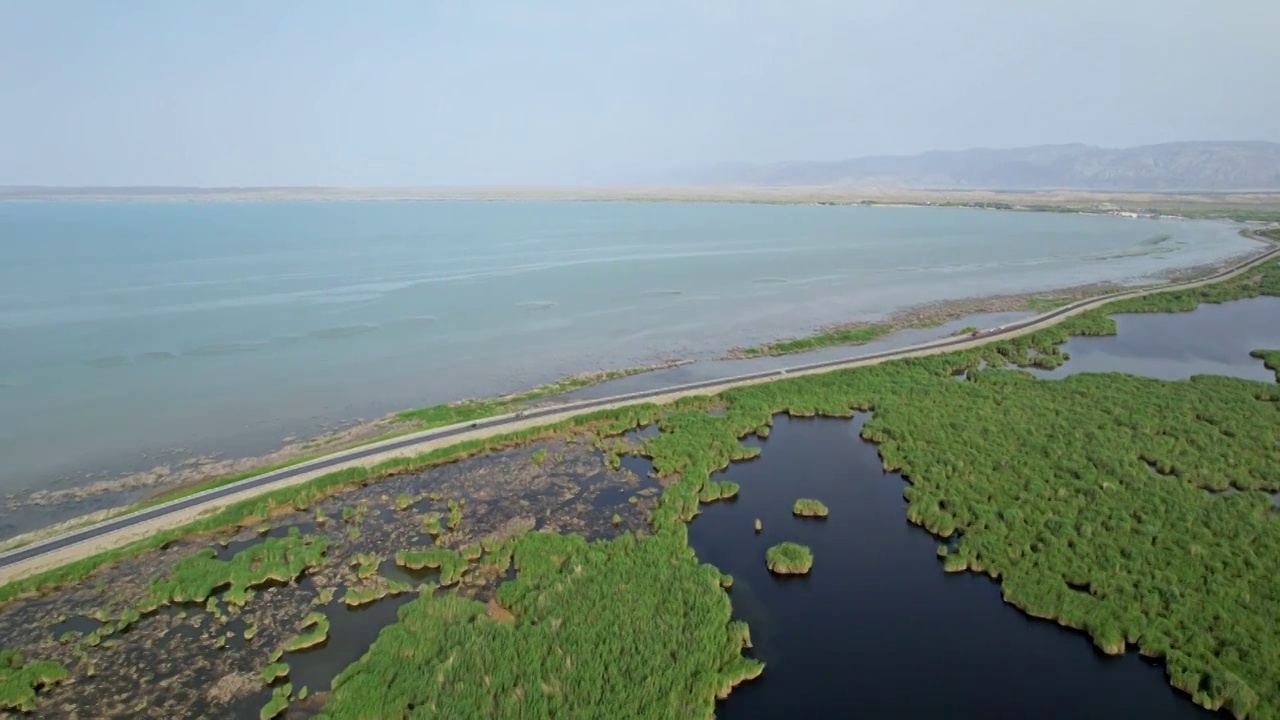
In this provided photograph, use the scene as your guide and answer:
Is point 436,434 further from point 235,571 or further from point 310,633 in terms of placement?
point 310,633

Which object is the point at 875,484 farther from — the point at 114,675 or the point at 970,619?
the point at 114,675

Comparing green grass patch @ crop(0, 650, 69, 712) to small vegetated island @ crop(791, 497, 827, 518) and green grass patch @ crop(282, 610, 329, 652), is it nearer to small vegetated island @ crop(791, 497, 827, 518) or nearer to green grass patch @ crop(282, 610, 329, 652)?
green grass patch @ crop(282, 610, 329, 652)

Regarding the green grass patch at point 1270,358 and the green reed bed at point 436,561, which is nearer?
the green reed bed at point 436,561

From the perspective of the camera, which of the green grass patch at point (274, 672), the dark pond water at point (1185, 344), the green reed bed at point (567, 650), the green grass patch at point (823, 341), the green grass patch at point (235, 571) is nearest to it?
the green reed bed at point (567, 650)

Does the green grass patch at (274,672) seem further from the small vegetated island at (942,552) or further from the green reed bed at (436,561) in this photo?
the green reed bed at (436,561)

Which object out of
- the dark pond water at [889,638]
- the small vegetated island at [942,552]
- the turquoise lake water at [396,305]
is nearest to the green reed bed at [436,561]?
the small vegetated island at [942,552]

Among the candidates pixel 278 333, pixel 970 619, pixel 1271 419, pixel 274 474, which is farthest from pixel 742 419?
pixel 278 333
